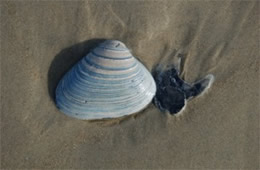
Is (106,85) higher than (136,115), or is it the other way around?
(106,85)

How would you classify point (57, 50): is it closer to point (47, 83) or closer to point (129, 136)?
point (47, 83)

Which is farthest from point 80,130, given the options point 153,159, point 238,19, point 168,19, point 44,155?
point 238,19

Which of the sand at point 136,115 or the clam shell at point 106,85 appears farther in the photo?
the sand at point 136,115

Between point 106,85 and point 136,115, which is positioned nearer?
point 106,85

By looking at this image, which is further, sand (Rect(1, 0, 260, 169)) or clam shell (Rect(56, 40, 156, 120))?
sand (Rect(1, 0, 260, 169))
